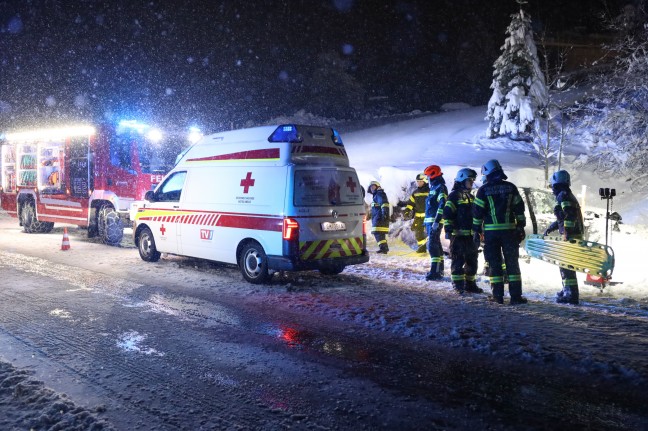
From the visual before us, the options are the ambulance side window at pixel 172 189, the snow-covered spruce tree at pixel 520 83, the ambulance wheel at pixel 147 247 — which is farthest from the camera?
the snow-covered spruce tree at pixel 520 83

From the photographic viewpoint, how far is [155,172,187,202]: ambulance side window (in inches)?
389

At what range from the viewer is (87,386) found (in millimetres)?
4203

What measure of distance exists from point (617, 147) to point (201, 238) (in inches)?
659

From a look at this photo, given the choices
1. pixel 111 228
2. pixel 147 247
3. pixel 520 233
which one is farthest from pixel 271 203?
pixel 111 228

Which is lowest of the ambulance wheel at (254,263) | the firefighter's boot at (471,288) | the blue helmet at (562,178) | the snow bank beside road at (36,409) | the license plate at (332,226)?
the snow bank beside road at (36,409)

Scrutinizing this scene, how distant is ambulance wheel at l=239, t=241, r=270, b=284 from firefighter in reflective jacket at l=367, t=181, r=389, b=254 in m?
4.62

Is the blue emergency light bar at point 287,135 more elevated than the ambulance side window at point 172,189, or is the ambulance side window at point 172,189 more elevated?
the blue emergency light bar at point 287,135

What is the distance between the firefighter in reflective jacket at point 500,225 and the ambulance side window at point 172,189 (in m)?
5.69

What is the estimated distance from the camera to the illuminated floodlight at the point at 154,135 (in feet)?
46.3

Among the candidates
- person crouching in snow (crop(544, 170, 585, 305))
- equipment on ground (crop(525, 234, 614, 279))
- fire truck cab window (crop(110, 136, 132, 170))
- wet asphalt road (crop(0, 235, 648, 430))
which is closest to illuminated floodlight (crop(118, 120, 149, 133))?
fire truck cab window (crop(110, 136, 132, 170))

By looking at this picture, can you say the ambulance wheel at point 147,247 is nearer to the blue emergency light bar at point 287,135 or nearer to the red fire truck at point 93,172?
the red fire truck at point 93,172

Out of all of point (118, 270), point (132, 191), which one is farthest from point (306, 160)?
point (132, 191)

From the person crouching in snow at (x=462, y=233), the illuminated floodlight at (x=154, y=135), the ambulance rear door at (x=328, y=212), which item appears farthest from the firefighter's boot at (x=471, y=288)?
the illuminated floodlight at (x=154, y=135)

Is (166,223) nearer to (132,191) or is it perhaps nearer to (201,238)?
(201,238)
